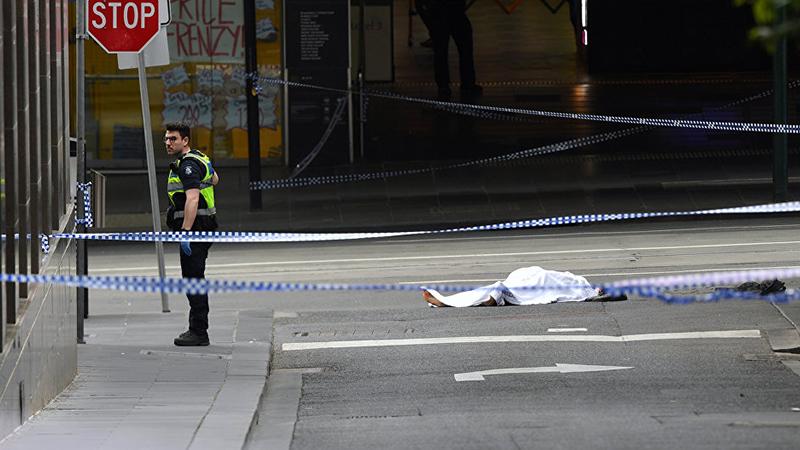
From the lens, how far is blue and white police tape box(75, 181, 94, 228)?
43.9 ft

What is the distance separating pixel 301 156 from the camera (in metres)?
25.2

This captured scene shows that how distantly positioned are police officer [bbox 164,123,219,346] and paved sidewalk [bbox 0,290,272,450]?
0.19m

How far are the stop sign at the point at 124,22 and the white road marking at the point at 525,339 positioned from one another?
307 centimetres

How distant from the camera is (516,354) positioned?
12.2 meters

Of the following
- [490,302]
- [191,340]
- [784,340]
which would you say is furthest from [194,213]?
[784,340]

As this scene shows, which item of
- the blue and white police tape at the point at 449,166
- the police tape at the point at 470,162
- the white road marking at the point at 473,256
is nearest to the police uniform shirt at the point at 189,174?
the white road marking at the point at 473,256

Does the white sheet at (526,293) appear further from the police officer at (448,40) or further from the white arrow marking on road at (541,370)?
the police officer at (448,40)

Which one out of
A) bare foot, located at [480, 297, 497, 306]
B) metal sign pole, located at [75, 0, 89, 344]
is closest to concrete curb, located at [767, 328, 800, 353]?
bare foot, located at [480, 297, 497, 306]

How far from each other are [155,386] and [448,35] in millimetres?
20977

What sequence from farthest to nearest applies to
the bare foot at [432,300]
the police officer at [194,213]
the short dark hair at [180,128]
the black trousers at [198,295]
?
the bare foot at [432,300], the short dark hair at [180,128], the black trousers at [198,295], the police officer at [194,213]

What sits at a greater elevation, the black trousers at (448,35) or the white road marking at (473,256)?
the black trousers at (448,35)

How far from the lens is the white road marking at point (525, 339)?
1273 centimetres

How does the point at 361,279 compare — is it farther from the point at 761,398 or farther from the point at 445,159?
the point at 445,159

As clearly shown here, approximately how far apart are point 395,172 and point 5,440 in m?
16.3
